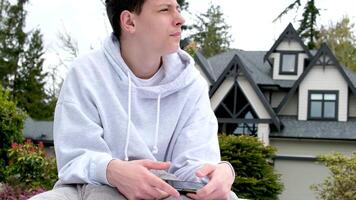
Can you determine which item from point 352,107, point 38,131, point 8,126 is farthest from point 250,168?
point 38,131

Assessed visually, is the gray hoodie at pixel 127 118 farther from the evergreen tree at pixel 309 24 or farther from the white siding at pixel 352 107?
the evergreen tree at pixel 309 24

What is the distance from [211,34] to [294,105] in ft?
54.1

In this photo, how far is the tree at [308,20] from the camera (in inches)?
1168

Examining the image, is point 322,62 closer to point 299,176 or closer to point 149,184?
point 299,176

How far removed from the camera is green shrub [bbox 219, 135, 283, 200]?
680 inches

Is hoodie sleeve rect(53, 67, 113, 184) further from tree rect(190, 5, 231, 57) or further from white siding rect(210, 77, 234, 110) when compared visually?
tree rect(190, 5, 231, 57)

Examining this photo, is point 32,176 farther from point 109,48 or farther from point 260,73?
point 260,73

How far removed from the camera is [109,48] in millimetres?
1952

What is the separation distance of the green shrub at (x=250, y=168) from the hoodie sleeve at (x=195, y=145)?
15.4 m

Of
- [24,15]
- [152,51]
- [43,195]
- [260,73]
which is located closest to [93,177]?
[43,195]

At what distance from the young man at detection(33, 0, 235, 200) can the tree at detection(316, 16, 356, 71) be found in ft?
110

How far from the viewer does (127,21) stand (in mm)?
1885

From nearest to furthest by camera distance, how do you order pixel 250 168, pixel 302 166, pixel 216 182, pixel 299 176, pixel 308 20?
1. pixel 216 182
2. pixel 250 168
3. pixel 299 176
4. pixel 302 166
5. pixel 308 20

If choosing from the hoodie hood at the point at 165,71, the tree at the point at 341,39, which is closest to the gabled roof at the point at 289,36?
the tree at the point at 341,39
